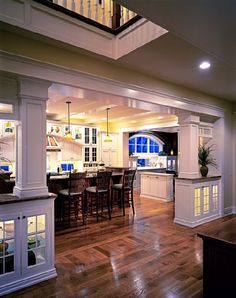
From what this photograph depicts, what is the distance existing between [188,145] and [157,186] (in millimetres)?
2941

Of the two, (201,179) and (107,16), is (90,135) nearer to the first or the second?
(201,179)

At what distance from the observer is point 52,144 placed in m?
7.55

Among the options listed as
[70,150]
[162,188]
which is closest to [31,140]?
[162,188]

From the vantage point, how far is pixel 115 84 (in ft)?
11.1

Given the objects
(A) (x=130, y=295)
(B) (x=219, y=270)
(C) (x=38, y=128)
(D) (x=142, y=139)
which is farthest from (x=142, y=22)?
(D) (x=142, y=139)

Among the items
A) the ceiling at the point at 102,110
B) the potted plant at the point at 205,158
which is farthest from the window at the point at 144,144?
the potted plant at the point at 205,158

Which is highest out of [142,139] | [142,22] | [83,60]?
[142,22]

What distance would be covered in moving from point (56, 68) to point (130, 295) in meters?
2.76

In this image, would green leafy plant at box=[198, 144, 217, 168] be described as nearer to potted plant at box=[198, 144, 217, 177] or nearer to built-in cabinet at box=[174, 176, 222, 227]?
potted plant at box=[198, 144, 217, 177]

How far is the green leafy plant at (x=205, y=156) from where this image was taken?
5.35 metres

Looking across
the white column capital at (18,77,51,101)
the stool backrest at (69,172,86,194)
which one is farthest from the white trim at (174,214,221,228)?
the white column capital at (18,77,51,101)

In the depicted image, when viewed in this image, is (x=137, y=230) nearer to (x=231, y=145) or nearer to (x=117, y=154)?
(x=231, y=145)

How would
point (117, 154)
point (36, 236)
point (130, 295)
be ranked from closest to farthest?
point (130, 295) → point (36, 236) → point (117, 154)

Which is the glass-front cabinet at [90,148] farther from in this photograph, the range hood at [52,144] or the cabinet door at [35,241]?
the cabinet door at [35,241]
